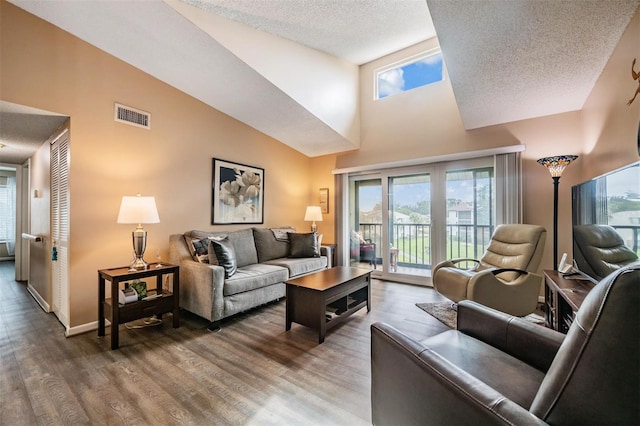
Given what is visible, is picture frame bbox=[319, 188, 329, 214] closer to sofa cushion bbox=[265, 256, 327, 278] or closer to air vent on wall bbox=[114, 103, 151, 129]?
sofa cushion bbox=[265, 256, 327, 278]

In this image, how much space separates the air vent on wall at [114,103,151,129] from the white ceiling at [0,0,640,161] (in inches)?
19.9

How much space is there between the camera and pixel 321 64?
3.93 m

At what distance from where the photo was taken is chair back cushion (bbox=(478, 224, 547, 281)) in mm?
2689

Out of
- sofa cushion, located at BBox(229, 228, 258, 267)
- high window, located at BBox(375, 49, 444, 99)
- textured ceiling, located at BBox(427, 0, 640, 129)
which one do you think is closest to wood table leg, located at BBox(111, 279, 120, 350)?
sofa cushion, located at BBox(229, 228, 258, 267)

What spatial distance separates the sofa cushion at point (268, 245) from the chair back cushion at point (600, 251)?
342 centimetres

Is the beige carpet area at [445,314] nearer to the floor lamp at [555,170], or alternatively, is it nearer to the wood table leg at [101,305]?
the floor lamp at [555,170]

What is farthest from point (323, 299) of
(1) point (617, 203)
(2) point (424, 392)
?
(1) point (617, 203)

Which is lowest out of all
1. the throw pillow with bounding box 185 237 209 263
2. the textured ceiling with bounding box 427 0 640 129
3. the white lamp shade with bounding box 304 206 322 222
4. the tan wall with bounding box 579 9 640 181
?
the throw pillow with bounding box 185 237 209 263

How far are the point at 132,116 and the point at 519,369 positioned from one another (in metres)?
3.87

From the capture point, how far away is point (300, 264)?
378 cm

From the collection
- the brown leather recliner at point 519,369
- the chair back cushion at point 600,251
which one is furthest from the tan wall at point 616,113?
the brown leather recliner at point 519,369

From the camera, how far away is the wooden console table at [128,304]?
2.30 metres

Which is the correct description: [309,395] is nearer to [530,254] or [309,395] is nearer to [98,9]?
[530,254]

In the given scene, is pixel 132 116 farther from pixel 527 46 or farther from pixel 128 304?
pixel 527 46
